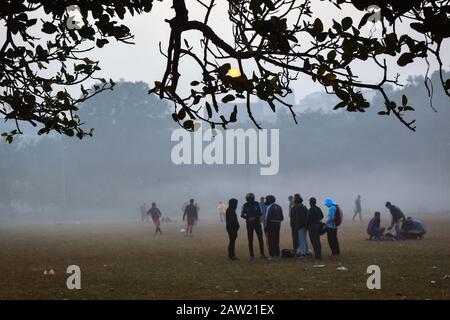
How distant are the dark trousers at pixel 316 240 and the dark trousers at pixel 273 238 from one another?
0.86 meters

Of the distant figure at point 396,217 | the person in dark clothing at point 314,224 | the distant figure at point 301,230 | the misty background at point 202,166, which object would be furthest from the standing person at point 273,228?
the misty background at point 202,166

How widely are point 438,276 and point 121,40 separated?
8010 millimetres

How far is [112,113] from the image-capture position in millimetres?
75125

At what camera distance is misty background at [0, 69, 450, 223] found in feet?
235

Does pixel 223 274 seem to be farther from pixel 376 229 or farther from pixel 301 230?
pixel 376 229

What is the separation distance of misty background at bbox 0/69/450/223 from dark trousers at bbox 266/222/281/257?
172 ft

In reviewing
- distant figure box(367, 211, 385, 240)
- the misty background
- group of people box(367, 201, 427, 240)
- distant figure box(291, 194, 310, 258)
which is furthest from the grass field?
the misty background

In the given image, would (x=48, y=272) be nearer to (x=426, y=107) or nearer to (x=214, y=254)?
(x=214, y=254)

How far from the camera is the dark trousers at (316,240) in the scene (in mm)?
16297

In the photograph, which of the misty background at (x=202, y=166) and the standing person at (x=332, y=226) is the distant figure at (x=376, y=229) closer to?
the standing person at (x=332, y=226)

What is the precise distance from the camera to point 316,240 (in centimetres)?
1648

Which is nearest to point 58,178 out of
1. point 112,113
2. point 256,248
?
point 112,113

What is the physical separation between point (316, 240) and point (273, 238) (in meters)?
1.08

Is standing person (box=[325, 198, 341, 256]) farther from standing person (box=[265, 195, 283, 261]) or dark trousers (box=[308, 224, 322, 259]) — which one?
standing person (box=[265, 195, 283, 261])
